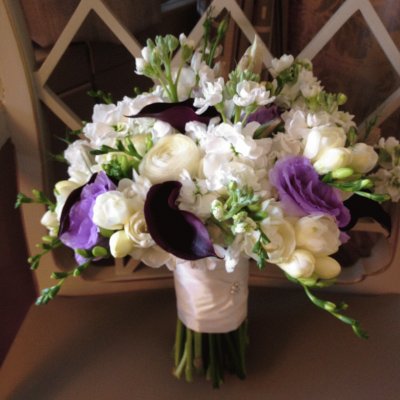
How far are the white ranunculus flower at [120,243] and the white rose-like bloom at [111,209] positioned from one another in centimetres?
1

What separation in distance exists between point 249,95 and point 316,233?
0.15 m

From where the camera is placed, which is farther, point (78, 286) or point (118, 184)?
point (78, 286)

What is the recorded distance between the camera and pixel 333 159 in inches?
16.1

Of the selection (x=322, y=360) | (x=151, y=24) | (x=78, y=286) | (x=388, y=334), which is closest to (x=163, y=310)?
(x=78, y=286)

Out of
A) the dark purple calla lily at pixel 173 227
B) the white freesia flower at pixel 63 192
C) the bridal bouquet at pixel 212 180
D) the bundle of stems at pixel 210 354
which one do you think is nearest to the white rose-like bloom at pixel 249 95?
the bridal bouquet at pixel 212 180

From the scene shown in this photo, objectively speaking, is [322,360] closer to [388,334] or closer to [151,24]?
[388,334]

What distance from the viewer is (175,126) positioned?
1.53ft

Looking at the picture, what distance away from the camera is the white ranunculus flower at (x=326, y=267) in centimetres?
44

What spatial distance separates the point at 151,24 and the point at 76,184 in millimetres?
456

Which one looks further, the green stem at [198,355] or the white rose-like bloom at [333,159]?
the green stem at [198,355]

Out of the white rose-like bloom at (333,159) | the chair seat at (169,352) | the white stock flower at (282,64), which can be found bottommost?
the chair seat at (169,352)

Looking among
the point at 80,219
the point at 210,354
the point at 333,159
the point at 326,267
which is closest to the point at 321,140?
the point at 333,159

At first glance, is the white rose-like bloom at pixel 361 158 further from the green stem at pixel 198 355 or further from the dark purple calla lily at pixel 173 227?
the green stem at pixel 198 355

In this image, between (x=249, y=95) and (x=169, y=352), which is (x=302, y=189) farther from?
(x=169, y=352)
